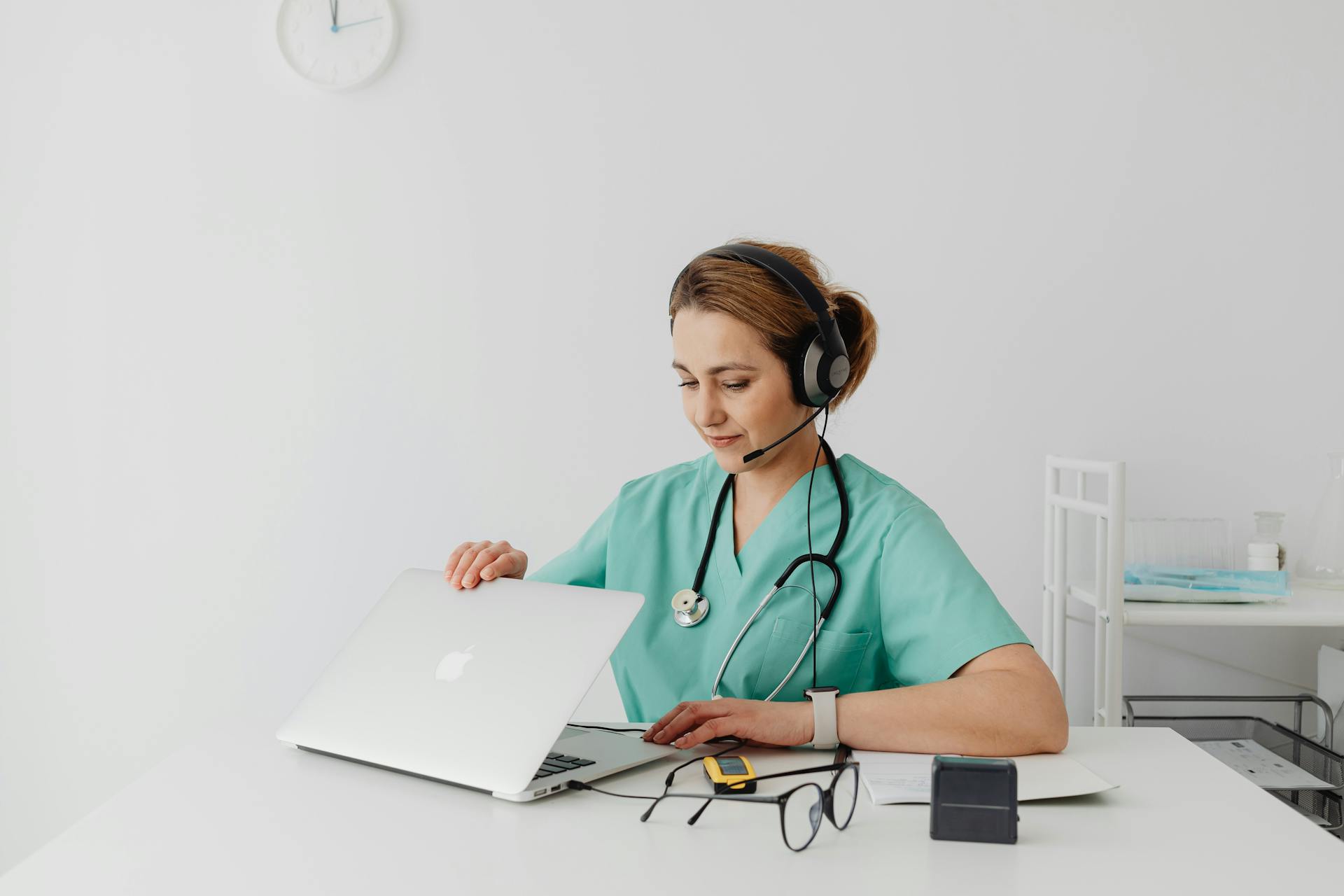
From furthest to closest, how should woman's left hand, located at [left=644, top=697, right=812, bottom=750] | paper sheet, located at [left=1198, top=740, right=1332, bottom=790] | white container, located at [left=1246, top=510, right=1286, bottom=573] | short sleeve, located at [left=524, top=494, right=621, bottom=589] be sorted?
white container, located at [left=1246, top=510, right=1286, bottom=573]
paper sheet, located at [left=1198, top=740, right=1332, bottom=790]
short sleeve, located at [left=524, top=494, right=621, bottom=589]
woman's left hand, located at [left=644, top=697, right=812, bottom=750]

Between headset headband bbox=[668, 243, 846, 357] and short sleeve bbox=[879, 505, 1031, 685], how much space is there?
8.3 inches

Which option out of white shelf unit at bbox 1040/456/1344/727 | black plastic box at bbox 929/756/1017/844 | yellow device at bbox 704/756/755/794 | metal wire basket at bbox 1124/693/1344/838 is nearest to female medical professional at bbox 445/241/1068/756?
yellow device at bbox 704/756/755/794

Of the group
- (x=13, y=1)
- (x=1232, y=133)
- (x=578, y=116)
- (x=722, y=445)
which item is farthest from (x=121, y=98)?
(x=1232, y=133)

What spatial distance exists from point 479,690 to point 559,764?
9 cm

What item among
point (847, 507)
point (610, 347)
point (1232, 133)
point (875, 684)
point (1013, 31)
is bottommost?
point (875, 684)

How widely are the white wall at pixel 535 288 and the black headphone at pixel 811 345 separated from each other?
1.03m

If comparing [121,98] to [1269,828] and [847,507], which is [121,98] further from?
[1269,828]

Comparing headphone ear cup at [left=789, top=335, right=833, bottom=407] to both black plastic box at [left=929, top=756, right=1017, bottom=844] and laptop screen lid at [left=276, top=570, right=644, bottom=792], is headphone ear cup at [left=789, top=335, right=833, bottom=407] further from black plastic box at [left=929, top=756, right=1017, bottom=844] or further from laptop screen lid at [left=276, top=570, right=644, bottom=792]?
black plastic box at [left=929, top=756, right=1017, bottom=844]

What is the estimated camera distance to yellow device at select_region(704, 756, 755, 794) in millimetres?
845

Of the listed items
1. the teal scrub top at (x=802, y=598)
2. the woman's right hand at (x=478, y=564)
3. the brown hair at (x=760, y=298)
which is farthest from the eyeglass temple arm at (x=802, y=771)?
the brown hair at (x=760, y=298)

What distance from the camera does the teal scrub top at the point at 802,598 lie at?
1099 millimetres

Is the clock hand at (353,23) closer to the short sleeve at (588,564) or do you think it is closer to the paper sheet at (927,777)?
the short sleeve at (588,564)

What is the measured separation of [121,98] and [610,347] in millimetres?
1191

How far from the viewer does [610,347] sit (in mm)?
2229
